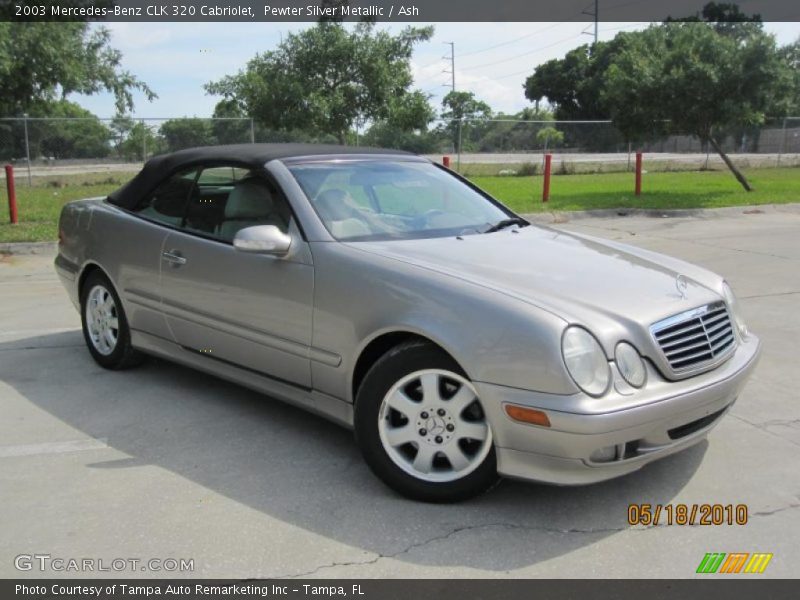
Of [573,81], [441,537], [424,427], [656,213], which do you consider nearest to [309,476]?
[424,427]

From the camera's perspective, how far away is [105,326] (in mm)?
5332

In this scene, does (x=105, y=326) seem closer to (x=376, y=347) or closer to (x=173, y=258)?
(x=173, y=258)

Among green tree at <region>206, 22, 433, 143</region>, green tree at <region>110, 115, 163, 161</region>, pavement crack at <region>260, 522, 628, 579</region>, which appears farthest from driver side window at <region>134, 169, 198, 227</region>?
green tree at <region>110, 115, 163, 161</region>

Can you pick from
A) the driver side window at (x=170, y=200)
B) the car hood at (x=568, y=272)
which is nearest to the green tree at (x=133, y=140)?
the driver side window at (x=170, y=200)

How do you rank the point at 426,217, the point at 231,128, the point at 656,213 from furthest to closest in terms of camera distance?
1. the point at 231,128
2. the point at 656,213
3. the point at 426,217

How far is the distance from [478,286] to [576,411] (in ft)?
2.28

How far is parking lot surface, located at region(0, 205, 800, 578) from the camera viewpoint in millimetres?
3016

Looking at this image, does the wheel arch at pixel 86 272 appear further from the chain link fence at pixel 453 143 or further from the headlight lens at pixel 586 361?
the chain link fence at pixel 453 143

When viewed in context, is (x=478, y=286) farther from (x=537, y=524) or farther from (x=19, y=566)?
(x=19, y=566)

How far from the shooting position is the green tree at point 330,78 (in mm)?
18938

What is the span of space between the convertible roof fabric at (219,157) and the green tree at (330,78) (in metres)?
14.0
